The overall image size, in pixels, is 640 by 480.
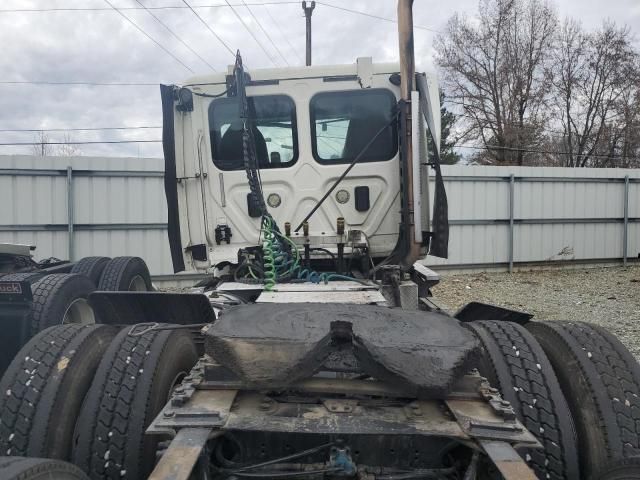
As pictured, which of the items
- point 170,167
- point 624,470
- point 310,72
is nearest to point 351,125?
point 310,72

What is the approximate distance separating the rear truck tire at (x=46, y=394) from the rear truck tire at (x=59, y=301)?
4.56ft

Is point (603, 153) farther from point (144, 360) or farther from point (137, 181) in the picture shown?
point (144, 360)

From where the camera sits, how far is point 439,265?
47.3 feet

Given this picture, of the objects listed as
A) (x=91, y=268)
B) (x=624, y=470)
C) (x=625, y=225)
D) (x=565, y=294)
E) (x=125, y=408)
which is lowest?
(x=565, y=294)

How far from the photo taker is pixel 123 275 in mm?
5902

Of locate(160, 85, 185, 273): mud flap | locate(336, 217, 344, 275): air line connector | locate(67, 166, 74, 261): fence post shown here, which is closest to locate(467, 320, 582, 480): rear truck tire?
locate(336, 217, 344, 275): air line connector

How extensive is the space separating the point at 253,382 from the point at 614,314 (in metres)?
9.67

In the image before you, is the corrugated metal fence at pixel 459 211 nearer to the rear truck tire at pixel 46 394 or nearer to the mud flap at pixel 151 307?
the mud flap at pixel 151 307

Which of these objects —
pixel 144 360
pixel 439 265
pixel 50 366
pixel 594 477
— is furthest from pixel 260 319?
pixel 439 265

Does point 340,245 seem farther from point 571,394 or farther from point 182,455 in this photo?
point 182,455

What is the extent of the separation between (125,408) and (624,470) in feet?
6.66

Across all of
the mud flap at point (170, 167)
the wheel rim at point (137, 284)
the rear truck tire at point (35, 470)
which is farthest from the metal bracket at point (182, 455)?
the wheel rim at point (137, 284)

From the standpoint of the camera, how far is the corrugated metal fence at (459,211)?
38.1ft

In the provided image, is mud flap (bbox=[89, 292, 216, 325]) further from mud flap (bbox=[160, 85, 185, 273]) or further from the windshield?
the windshield
